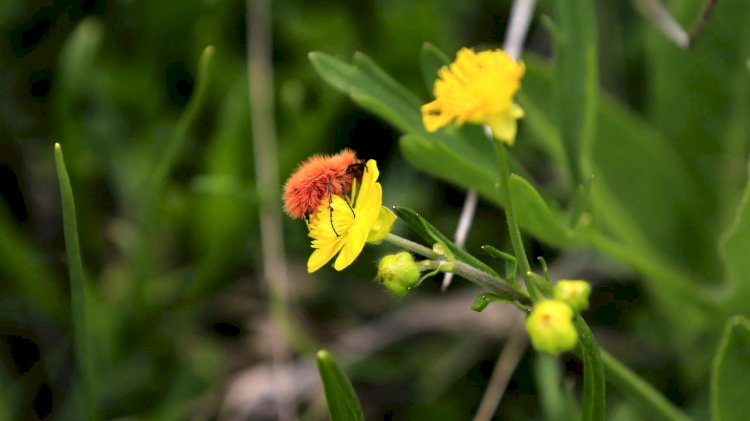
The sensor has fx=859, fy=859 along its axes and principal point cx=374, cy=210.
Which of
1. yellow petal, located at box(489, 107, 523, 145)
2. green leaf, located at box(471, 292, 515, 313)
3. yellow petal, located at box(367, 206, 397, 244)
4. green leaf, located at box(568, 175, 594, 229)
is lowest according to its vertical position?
green leaf, located at box(568, 175, 594, 229)

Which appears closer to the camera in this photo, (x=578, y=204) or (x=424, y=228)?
(x=424, y=228)

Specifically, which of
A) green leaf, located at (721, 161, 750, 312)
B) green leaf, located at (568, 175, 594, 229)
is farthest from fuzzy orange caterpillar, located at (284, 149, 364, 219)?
→ green leaf, located at (721, 161, 750, 312)

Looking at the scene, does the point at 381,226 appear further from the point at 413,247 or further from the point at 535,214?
the point at 535,214

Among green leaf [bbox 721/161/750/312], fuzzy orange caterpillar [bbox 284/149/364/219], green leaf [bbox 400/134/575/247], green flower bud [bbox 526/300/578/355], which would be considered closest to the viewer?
green flower bud [bbox 526/300/578/355]

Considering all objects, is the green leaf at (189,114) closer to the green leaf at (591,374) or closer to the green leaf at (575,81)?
the green leaf at (575,81)

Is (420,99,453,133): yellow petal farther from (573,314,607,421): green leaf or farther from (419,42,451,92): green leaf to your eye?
(419,42,451,92): green leaf

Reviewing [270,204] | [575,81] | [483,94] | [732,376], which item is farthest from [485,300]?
[270,204]
